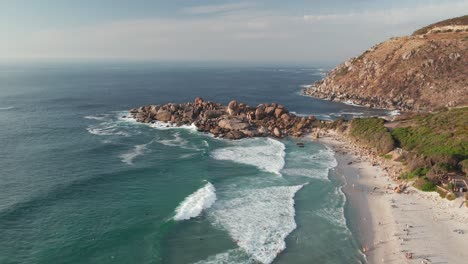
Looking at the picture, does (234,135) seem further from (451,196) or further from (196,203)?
(451,196)

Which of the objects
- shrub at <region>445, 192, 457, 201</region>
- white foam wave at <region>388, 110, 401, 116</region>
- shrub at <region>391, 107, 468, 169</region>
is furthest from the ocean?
white foam wave at <region>388, 110, 401, 116</region>

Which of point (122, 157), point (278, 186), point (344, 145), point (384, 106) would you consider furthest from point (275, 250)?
point (384, 106)

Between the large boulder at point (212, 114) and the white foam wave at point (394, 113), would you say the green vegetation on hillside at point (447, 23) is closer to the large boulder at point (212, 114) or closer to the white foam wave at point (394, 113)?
the white foam wave at point (394, 113)

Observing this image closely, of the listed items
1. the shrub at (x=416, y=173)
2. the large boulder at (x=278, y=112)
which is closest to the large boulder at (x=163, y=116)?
the large boulder at (x=278, y=112)

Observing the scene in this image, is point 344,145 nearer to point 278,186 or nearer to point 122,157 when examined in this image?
point 278,186

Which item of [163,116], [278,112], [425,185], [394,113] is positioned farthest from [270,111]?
[425,185]
